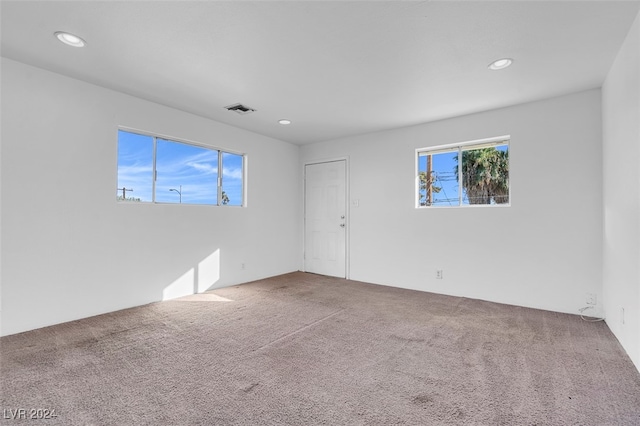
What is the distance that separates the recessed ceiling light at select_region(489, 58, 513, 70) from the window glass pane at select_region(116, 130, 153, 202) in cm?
389

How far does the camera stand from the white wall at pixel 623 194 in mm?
2119

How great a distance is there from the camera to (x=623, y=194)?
2418 millimetres

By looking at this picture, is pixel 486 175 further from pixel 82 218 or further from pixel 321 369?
pixel 82 218

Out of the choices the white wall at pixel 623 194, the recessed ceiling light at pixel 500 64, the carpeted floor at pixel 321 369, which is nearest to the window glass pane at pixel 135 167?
the carpeted floor at pixel 321 369

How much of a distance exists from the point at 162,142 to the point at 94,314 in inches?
85.0

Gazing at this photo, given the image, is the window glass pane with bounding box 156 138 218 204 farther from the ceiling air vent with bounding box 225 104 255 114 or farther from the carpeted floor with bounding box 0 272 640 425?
the carpeted floor with bounding box 0 272 640 425

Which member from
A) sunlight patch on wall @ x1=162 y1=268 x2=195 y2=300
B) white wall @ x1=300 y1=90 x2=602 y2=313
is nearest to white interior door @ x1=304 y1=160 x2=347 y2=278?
white wall @ x1=300 y1=90 x2=602 y2=313

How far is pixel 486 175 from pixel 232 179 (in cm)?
376

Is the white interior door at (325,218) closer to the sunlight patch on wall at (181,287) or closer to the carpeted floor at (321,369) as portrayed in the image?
the carpeted floor at (321,369)

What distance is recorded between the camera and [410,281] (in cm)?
448

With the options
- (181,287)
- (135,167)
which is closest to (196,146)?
(135,167)

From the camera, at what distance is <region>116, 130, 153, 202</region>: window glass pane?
11.4 ft

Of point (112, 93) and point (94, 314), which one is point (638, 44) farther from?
point (94, 314)

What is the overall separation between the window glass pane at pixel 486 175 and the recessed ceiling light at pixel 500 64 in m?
1.42
